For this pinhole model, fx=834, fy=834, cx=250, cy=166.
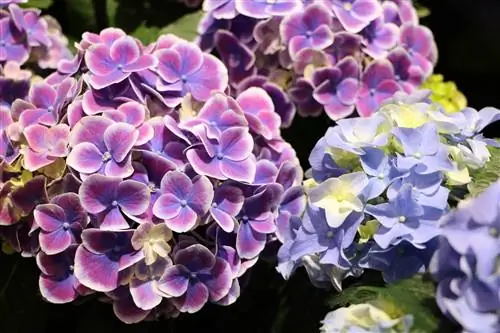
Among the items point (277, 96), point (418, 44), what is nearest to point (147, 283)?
point (277, 96)

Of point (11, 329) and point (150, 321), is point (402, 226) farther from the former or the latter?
point (11, 329)

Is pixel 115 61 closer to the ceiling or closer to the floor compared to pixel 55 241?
closer to the ceiling

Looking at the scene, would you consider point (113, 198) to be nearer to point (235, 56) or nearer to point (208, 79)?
point (208, 79)

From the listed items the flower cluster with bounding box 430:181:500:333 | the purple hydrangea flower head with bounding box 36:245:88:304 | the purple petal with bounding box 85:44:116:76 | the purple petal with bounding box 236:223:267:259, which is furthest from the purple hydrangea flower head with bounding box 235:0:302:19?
the flower cluster with bounding box 430:181:500:333

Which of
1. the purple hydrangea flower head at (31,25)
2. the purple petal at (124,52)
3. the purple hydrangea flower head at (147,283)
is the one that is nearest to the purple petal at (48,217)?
the purple hydrangea flower head at (147,283)

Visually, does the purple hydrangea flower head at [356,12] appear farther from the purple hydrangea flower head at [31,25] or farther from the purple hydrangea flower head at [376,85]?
the purple hydrangea flower head at [31,25]

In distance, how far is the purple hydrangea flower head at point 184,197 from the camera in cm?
97

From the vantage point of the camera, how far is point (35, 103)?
111 centimetres

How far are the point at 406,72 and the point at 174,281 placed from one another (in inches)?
20.1

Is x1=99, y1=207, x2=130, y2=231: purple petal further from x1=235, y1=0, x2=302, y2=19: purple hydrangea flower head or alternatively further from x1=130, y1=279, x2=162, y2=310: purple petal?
x1=235, y1=0, x2=302, y2=19: purple hydrangea flower head

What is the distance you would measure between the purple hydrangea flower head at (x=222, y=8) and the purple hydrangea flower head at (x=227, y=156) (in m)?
0.25

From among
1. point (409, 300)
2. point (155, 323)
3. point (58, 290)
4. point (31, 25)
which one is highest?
point (409, 300)

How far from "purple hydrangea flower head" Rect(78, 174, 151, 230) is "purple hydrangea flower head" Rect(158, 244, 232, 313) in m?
0.08

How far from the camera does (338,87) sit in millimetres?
1212
